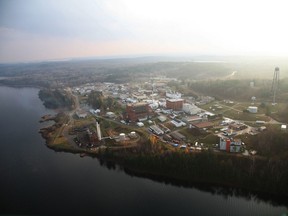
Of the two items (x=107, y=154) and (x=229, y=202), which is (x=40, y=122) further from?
(x=229, y=202)

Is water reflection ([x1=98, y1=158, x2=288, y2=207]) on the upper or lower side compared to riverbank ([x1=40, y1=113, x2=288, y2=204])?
lower

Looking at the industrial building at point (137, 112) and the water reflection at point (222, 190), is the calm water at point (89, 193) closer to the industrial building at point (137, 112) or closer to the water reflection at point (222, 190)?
the water reflection at point (222, 190)

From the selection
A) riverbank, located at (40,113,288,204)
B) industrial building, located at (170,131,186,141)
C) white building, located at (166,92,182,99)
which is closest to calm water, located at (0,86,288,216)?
riverbank, located at (40,113,288,204)

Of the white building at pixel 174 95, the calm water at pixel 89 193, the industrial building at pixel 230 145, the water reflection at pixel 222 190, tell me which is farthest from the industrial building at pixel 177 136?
the white building at pixel 174 95

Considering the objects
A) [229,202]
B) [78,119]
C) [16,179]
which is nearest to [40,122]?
[78,119]

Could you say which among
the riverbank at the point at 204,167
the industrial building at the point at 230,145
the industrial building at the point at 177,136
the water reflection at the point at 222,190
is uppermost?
the industrial building at the point at 230,145

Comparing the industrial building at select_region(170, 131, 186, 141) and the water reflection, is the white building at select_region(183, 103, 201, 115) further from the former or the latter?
the water reflection

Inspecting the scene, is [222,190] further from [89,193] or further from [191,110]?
[191,110]
